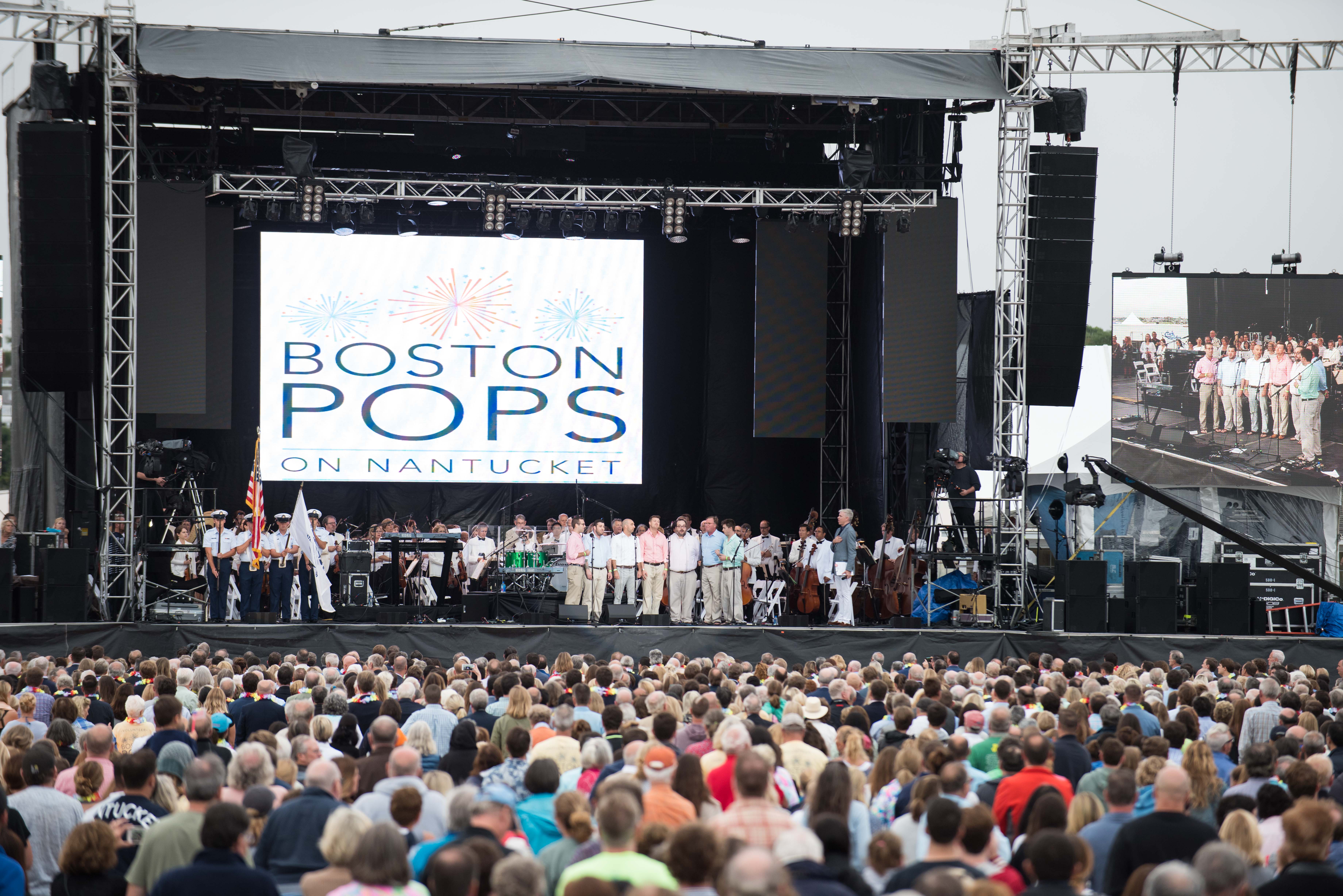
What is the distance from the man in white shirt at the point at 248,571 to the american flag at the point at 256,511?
71mm

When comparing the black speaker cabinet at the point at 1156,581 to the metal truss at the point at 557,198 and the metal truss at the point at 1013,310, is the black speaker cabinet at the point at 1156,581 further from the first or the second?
the metal truss at the point at 557,198

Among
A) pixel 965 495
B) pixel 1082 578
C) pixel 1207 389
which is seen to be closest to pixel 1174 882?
pixel 1082 578

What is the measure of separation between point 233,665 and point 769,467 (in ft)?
39.8

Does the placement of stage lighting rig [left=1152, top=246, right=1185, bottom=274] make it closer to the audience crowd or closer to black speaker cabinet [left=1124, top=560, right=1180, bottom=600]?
black speaker cabinet [left=1124, top=560, right=1180, bottom=600]

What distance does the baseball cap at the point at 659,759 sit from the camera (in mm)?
6051

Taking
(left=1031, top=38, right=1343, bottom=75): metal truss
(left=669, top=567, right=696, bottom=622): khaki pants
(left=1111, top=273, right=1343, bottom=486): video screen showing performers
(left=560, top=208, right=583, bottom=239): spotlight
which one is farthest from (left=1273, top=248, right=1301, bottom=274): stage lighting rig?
(left=560, top=208, right=583, bottom=239): spotlight

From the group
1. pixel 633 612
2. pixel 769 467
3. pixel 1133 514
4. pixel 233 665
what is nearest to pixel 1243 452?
pixel 1133 514

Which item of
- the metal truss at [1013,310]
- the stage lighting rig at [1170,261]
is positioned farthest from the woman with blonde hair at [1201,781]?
the stage lighting rig at [1170,261]

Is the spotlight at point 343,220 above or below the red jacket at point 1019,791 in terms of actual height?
above

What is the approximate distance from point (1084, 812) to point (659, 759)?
1.99 m

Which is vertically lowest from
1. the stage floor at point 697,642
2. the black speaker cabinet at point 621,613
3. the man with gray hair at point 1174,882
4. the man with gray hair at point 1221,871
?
the stage floor at point 697,642

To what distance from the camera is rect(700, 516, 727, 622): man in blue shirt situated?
781 inches

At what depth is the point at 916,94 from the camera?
692 inches

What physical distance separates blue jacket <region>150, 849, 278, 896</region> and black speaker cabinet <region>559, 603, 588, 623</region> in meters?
13.2
